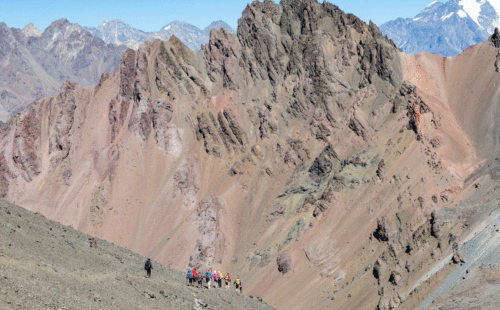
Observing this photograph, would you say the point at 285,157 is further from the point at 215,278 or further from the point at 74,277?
the point at 74,277

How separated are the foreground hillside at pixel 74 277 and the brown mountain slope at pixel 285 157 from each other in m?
22.0

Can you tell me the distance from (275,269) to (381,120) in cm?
2993

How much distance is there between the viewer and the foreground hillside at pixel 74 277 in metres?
24.3

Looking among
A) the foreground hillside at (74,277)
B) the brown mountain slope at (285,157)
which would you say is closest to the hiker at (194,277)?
the foreground hillside at (74,277)

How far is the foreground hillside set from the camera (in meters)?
24.3

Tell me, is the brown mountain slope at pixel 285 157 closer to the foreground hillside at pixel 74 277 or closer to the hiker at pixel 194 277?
the hiker at pixel 194 277

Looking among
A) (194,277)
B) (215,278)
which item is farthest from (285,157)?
(194,277)

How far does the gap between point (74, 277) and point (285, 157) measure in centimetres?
6346

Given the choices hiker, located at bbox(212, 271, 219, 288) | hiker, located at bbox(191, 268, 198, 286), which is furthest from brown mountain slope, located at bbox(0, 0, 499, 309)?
hiker, located at bbox(191, 268, 198, 286)

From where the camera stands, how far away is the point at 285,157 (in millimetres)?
89375

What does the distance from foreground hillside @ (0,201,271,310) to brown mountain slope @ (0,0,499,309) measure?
72.0 ft

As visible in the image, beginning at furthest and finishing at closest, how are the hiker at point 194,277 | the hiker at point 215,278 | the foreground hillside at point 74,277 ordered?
the hiker at point 215,278 → the hiker at point 194,277 → the foreground hillside at point 74,277

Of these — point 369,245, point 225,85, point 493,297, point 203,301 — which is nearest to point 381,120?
point 369,245

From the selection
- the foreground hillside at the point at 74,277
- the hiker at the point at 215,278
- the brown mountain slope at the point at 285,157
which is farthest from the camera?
the brown mountain slope at the point at 285,157
